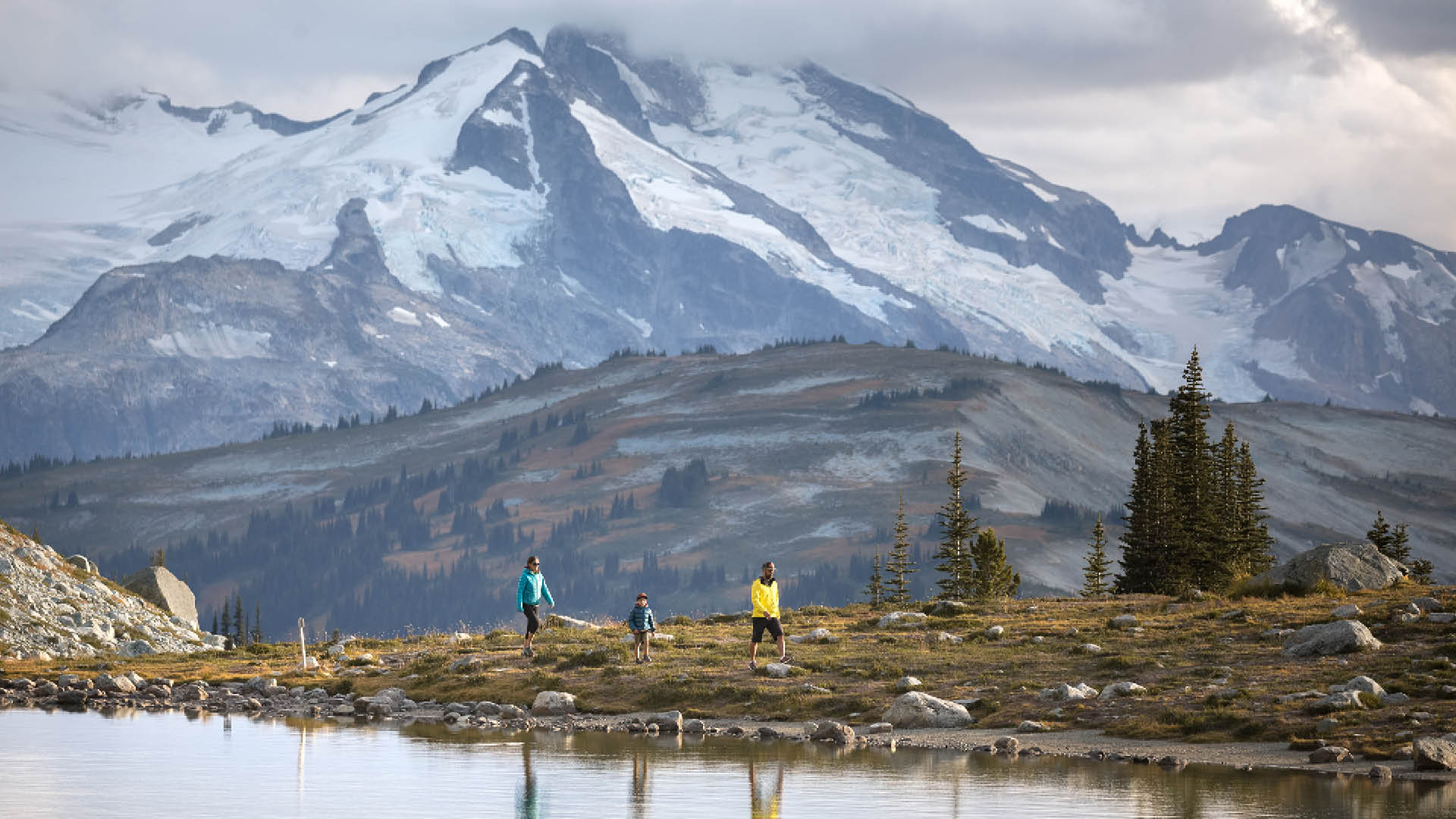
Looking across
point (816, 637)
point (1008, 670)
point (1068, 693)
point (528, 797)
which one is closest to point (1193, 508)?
point (816, 637)

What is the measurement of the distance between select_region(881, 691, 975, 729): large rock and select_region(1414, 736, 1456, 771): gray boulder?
12934 mm

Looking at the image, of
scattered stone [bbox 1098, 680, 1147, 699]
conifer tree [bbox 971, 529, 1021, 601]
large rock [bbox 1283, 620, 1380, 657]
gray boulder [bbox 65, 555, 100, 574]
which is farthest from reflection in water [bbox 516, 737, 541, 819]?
conifer tree [bbox 971, 529, 1021, 601]

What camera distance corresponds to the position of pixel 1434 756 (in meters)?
38.9

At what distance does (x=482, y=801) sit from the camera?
121ft

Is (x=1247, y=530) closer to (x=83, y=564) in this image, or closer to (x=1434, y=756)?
(x=83, y=564)

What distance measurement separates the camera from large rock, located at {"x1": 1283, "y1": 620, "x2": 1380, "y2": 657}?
5281 cm

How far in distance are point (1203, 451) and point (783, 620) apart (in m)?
33.9

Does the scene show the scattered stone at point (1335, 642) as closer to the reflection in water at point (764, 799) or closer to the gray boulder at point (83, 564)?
the reflection in water at point (764, 799)

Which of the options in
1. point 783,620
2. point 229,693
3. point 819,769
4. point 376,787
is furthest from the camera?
point 783,620

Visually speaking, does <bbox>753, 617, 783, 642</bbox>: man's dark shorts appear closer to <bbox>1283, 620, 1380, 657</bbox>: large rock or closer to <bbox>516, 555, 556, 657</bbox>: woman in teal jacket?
<bbox>516, 555, 556, 657</bbox>: woman in teal jacket

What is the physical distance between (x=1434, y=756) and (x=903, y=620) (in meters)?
33.2

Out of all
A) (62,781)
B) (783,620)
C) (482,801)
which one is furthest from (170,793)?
(783,620)

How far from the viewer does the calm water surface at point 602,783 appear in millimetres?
35719

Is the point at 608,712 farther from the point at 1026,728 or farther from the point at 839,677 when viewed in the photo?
the point at 1026,728
